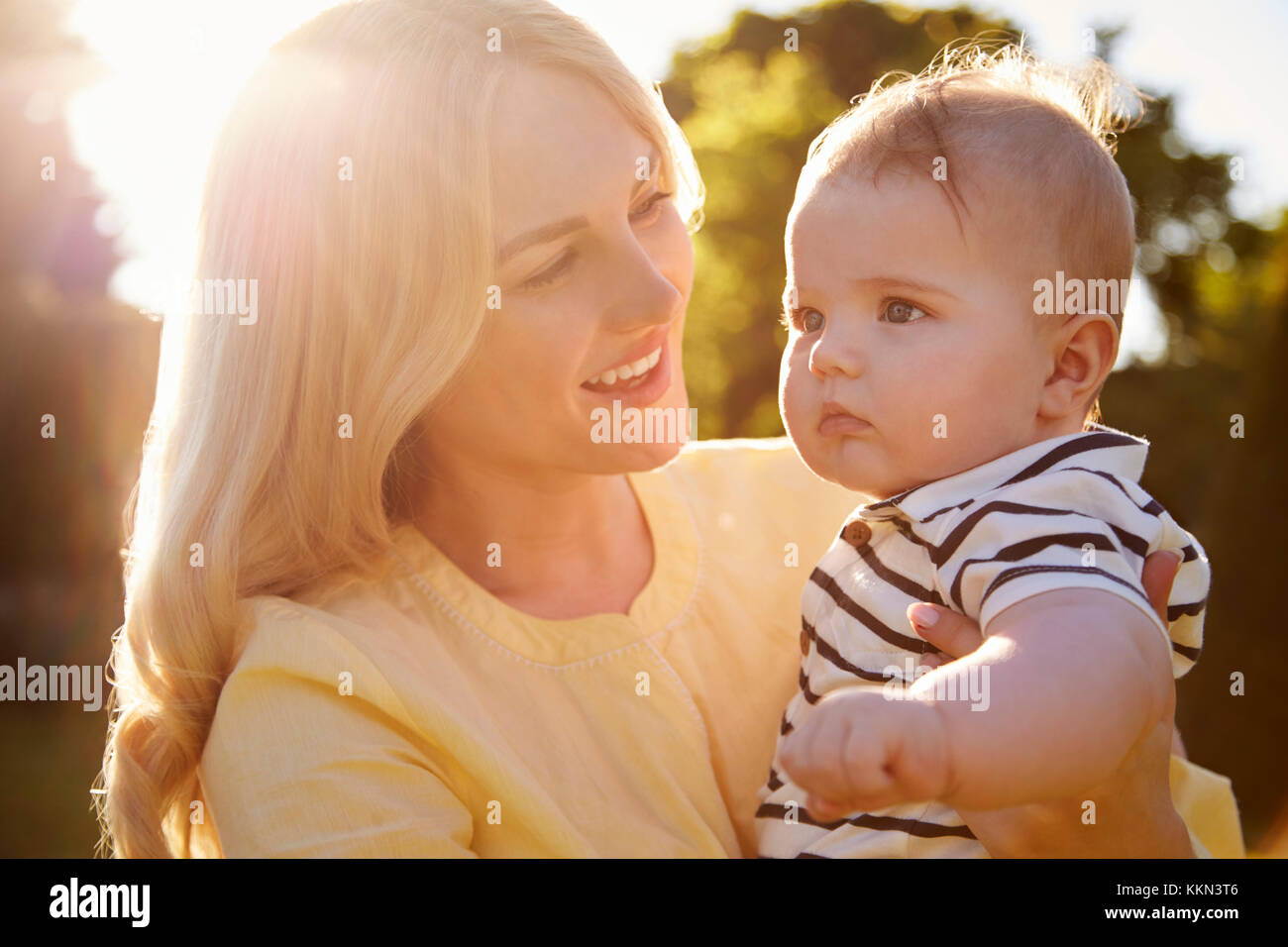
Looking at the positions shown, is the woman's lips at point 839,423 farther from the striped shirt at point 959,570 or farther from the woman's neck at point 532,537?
the woman's neck at point 532,537

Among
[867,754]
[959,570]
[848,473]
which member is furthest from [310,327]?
[867,754]

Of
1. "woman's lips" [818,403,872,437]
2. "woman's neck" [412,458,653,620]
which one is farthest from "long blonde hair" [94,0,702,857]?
"woman's lips" [818,403,872,437]

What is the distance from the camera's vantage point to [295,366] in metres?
2.44

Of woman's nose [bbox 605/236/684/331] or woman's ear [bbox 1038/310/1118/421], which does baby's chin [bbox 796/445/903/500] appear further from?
woman's nose [bbox 605/236/684/331]

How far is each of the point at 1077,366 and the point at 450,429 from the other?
1.39m

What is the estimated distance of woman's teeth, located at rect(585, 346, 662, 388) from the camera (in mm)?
2447

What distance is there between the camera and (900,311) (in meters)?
1.99

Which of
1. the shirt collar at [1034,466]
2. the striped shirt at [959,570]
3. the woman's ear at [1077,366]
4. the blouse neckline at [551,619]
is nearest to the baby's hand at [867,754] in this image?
the striped shirt at [959,570]

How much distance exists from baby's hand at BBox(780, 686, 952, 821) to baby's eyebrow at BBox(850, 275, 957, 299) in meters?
0.90

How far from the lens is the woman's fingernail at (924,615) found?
5.74 ft

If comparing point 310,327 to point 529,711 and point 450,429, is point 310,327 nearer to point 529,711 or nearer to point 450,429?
point 450,429

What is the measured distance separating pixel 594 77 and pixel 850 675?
56.8 inches

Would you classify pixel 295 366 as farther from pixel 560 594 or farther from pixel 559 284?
pixel 560 594
